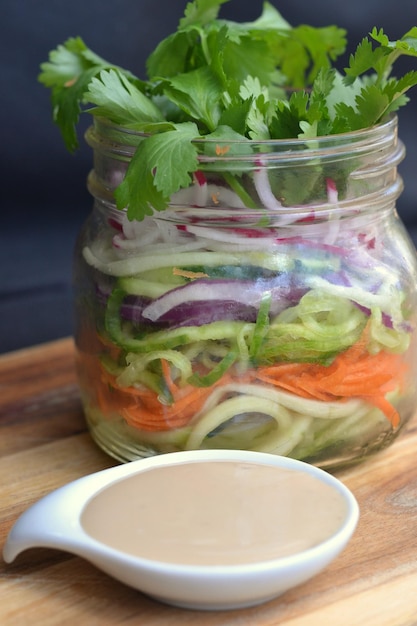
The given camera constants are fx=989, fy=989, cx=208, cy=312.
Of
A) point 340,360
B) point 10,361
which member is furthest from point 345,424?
point 10,361

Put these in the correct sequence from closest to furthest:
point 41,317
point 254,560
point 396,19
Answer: point 254,560 → point 41,317 → point 396,19

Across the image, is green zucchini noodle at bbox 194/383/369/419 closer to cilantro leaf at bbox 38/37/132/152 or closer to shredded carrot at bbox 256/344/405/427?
shredded carrot at bbox 256/344/405/427

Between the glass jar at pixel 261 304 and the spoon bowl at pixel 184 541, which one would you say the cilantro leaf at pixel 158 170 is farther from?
the spoon bowl at pixel 184 541

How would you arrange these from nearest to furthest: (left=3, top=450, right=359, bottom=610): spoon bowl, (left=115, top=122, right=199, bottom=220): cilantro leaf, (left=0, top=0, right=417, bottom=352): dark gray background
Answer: (left=3, top=450, right=359, bottom=610): spoon bowl < (left=115, top=122, right=199, bottom=220): cilantro leaf < (left=0, top=0, right=417, bottom=352): dark gray background

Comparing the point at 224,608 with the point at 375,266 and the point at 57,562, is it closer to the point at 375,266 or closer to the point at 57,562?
the point at 57,562

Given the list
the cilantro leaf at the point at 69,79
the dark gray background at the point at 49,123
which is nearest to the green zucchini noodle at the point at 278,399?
the cilantro leaf at the point at 69,79

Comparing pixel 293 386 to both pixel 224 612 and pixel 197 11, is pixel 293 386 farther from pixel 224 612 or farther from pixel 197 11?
pixel 197 11

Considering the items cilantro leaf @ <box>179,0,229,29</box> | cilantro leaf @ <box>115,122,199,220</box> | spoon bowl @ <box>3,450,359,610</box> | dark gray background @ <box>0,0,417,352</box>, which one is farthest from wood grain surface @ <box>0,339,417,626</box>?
dark gray background @ <box>0,0,417,352</box>

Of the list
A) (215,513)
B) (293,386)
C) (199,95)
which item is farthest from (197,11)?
(215,513)
